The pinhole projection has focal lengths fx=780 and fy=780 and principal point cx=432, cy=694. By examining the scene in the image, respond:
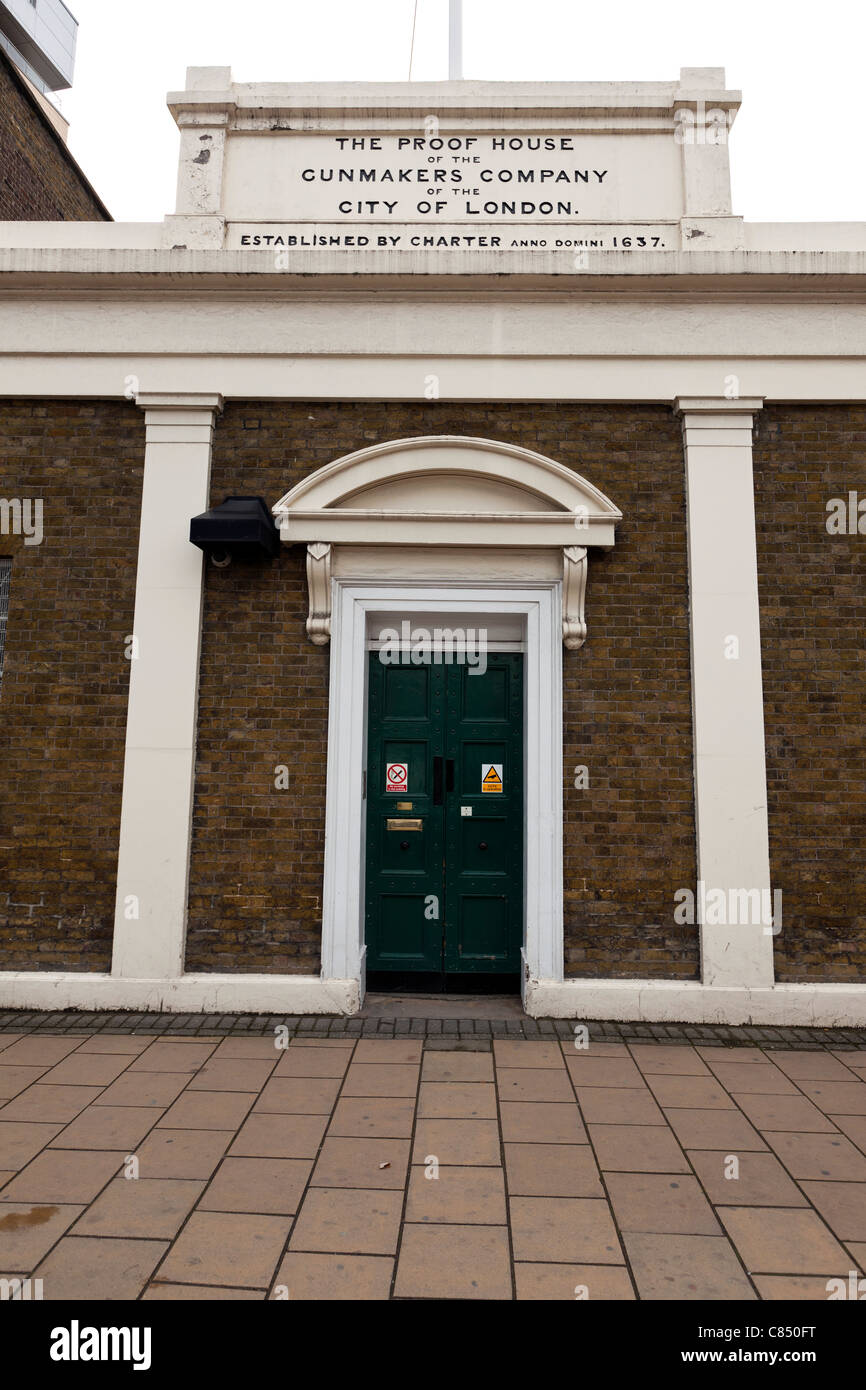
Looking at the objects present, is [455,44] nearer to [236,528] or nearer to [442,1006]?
[236,528]

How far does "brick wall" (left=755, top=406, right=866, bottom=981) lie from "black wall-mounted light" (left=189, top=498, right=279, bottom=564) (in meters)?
3.44

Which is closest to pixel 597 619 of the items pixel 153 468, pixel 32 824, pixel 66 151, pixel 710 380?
pixel 710 380

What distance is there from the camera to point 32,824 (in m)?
5.42

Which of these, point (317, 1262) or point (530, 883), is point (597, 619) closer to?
point (530, 883)

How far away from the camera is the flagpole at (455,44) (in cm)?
651

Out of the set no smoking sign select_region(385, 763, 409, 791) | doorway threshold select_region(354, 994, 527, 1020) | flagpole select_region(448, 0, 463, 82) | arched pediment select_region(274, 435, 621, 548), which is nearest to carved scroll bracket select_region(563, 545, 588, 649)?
arched pediment select_region(274, 435, 621, 548)

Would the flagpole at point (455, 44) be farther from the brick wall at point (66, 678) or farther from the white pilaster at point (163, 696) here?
the brick wall at point (66, 678)

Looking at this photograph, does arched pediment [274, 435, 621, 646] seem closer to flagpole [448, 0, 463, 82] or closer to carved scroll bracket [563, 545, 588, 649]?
carved scroll bracket [563, 545, 588, 649]

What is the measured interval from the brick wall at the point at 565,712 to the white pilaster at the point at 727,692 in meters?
0.11

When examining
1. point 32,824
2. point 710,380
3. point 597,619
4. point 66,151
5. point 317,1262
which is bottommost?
point 317,1262

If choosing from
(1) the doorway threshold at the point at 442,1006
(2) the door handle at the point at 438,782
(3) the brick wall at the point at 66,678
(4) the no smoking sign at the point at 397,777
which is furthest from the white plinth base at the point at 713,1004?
(3) the brick wall at the point at 66,678

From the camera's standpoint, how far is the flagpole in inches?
256

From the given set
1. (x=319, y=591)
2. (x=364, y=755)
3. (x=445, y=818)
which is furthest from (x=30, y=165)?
(x=445, y=818)

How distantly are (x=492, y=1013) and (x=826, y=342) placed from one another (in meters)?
5.24
